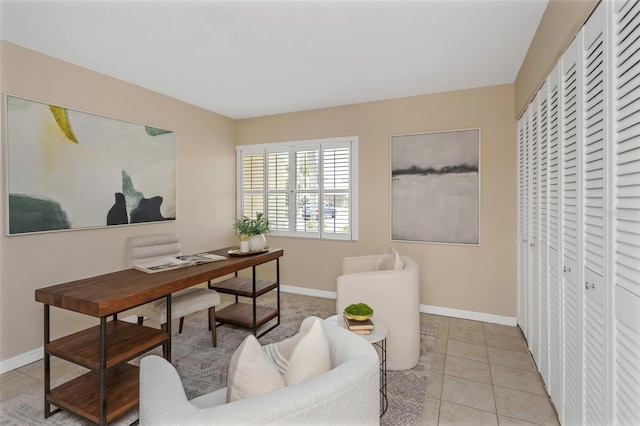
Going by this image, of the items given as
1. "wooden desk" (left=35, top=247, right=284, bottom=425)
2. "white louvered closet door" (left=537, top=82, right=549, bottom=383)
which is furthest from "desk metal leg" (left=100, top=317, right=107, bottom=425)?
"white louvered closet door" (left=537, top=82, right=549, bottom=383)

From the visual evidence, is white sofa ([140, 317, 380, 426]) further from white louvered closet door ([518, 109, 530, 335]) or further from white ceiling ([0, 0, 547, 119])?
white louvered closet door ([518, 109, 530, 335])

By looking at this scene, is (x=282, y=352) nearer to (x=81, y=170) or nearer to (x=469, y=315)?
(x=81, y=170)

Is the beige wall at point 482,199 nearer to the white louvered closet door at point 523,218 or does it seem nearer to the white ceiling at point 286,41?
the white louvered closet door at point 523,218

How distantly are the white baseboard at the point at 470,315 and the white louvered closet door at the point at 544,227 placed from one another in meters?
1.10

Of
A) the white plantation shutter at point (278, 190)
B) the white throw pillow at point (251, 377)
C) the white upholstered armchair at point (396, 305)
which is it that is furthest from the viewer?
the white plantation shutter at point (278, 190)

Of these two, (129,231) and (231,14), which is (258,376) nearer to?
(231,14)

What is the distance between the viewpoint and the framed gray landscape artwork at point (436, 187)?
3.38 m

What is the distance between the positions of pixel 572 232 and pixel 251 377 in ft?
5.45

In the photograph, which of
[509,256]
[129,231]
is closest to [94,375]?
[129,231]

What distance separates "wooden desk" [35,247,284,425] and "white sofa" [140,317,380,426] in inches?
30.3

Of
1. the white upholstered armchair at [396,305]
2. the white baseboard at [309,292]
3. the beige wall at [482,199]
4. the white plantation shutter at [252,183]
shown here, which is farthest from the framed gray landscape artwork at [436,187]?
the white plantation shutter at [252,183]

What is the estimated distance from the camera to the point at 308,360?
3.38 feet

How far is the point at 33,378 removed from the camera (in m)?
2.32

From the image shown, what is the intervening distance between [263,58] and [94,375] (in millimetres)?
2725
